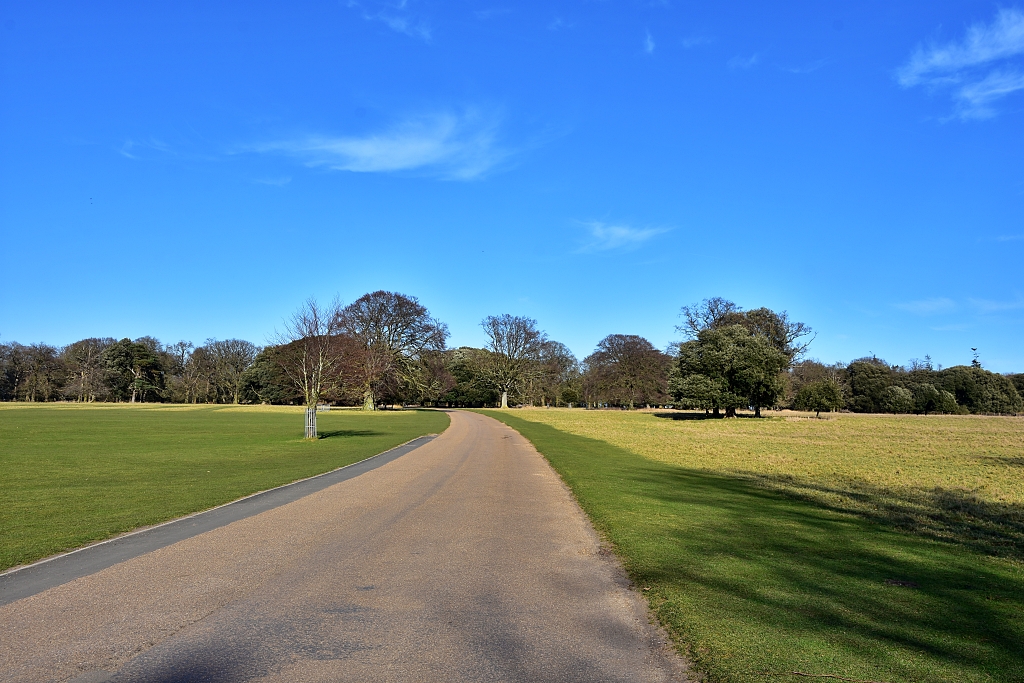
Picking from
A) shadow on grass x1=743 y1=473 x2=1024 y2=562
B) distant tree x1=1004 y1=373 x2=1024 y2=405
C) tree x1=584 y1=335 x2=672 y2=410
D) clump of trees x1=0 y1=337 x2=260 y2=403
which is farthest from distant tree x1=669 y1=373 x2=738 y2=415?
clump of trees x1=0 y1=337 x2=260 y2=403

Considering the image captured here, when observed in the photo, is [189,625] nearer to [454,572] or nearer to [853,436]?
[454,572]

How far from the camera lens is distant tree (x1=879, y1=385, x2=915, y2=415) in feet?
286

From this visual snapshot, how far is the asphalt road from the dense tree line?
51.6 meters

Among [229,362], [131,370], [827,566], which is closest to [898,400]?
[827,566]

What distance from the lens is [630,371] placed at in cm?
10338

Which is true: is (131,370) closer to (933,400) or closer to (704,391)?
(704,391)

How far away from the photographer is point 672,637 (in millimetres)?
5477

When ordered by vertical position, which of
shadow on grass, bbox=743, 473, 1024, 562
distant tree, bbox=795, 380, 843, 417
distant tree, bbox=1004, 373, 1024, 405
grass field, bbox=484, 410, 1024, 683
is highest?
distant tree, bbox=1004, 373, 1024, 405

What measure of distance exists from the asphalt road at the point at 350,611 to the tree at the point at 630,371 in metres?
94.0

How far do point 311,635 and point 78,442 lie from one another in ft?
93.1

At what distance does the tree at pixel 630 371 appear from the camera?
102375mm

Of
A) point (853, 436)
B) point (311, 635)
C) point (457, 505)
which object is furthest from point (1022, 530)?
point (853, 436)

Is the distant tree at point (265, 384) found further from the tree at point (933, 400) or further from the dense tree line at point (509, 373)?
the tree at point (933, 400)

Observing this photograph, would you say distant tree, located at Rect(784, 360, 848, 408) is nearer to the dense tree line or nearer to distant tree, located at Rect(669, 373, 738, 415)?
the dense tree line
